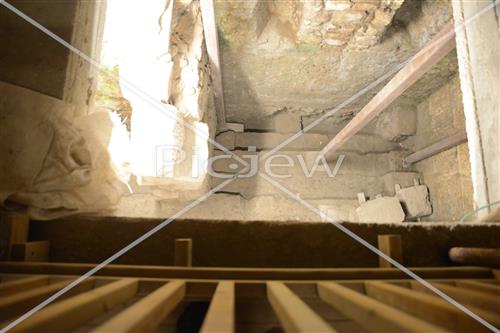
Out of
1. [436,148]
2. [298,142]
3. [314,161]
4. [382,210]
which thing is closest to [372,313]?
[436,148]

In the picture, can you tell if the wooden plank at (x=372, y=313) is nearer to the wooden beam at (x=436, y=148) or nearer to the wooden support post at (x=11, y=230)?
the wooden support post at (x=11, y=230)

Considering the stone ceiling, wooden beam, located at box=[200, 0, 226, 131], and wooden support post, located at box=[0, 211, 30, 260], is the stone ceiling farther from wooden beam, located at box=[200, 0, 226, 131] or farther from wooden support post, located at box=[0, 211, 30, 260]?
wooden support post, located at box=[0, 211, 30, 260]

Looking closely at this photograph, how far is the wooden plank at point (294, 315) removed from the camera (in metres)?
0.64

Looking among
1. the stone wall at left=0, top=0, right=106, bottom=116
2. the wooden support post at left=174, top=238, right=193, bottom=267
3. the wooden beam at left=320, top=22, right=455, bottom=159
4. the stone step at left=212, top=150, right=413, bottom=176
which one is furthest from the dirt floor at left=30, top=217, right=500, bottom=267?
the stone step at left=212, top=150, right=413, bottom=176

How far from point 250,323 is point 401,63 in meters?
4.12

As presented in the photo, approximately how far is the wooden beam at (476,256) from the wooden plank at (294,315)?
79 centimetres

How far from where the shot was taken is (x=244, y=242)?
4.88ft

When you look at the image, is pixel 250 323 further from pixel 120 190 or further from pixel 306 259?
pixel 120 190

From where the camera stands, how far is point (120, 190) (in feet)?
5.48

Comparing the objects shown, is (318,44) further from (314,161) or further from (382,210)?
(382,210)

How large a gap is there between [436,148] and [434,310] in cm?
452

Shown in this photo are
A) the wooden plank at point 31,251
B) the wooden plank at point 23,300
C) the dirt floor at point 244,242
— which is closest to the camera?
the wooden plank at point 23,300

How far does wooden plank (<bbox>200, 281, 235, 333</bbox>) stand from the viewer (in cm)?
66

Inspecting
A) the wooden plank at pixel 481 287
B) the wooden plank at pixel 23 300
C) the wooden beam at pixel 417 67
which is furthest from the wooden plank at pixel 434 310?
the wooden beam at pixel 417 67
